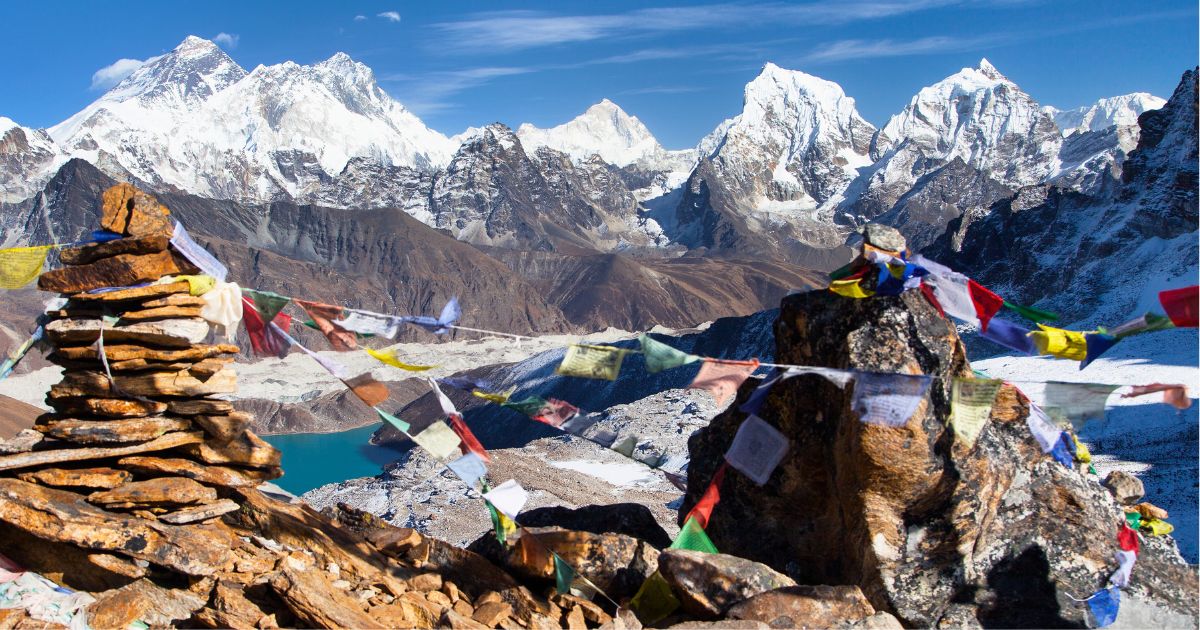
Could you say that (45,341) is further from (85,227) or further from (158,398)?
(85,227)

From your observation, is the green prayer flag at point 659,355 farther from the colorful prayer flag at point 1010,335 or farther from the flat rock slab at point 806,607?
the colorful prayer flag at point 1010,335

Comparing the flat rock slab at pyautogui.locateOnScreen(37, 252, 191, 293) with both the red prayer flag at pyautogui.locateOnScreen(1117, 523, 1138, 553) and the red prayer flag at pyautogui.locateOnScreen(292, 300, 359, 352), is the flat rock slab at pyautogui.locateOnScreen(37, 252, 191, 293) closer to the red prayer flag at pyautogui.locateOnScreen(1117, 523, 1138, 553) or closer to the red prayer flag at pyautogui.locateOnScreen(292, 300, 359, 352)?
the red prayer flag at pyautogui.locateOnScreen(292, 300, 359, 352)

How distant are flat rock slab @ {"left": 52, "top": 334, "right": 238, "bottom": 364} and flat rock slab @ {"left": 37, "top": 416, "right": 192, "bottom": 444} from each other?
0.49 meters

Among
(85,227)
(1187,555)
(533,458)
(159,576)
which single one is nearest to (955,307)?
(159,576)

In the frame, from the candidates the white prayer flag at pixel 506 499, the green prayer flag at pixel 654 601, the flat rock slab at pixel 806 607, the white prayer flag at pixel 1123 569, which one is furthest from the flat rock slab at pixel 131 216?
the white prayer flag at pixel 1123 569

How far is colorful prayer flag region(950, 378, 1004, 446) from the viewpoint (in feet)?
23.0

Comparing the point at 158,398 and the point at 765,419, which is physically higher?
A: the point at 765,419

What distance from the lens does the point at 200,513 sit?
22.8 ft

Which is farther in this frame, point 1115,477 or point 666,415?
point 666,415

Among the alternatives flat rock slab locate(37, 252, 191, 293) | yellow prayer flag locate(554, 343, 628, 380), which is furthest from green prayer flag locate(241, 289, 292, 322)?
yellow prayer flag locate(554, 343, 628, 380)

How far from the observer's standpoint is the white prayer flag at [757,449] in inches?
316

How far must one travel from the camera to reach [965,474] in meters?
7.26

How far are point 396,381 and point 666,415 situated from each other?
87.6 m

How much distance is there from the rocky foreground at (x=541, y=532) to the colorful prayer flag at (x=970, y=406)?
9.4 inches
